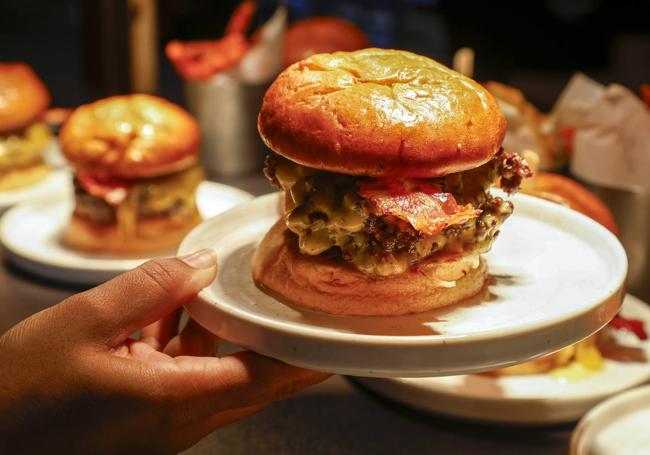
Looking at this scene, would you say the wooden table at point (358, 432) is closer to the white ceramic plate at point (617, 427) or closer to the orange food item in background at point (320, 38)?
the white ceramic plate at point (617, 427)

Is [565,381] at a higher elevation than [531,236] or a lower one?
lower

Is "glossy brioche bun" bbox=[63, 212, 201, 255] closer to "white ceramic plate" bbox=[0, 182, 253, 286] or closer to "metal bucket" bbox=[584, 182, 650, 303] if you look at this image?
"white ceramic plate" bbox=[0, 182, 253, 286]

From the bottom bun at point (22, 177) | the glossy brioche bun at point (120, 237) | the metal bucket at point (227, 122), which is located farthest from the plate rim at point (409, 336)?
the bottom bun at point (22, 177)

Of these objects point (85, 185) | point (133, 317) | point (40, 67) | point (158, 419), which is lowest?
point (40, 67)

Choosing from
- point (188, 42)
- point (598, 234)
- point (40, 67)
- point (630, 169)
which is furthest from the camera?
point (40, 67)

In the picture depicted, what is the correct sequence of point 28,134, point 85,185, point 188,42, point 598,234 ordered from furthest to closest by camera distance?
1. point 188,42
2. point 28,134
3. point 85,185
4. point 598,234

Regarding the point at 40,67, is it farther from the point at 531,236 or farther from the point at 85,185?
the point at 531,236

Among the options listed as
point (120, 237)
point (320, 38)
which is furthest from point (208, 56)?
point (120, 237)

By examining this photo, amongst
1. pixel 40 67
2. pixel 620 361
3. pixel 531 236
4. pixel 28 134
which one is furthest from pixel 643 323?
pixel 40 67
